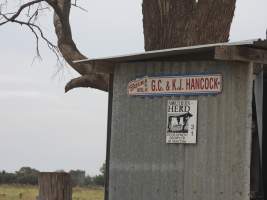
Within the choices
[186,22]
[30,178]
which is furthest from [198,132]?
[30,178]

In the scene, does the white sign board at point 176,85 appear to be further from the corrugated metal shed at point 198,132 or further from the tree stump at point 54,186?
the tree stump at point 54,186

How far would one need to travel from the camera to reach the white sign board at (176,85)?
9.20 meters

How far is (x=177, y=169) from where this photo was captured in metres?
9.48

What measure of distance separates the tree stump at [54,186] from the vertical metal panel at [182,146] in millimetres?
586

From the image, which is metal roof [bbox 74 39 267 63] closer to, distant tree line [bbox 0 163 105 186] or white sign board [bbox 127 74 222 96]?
white sign board [bbox 127 74 222 96]

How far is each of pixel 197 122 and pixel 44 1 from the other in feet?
22.8

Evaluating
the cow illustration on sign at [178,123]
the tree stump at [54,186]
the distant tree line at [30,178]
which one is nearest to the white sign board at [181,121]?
the cow illustration on sign at [178,123]

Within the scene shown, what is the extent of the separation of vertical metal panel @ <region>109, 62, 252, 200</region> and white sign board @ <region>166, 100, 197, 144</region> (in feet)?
0.24

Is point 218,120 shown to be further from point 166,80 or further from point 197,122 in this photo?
point 166,80

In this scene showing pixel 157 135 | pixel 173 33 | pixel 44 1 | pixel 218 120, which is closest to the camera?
pixel 218 120

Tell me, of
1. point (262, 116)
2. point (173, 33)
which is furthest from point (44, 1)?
point (262, 116)

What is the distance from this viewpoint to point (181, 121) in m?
9.46

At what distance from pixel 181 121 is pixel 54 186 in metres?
1.84

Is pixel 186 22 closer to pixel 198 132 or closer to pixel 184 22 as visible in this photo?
pixel 184 22
